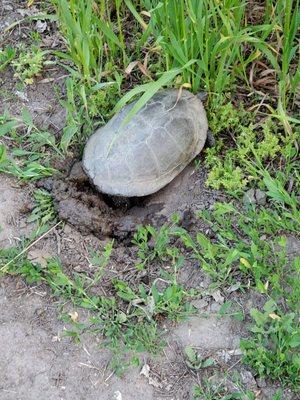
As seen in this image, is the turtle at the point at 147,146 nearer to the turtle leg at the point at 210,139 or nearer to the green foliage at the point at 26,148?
the turtle leg at the point at 210,139

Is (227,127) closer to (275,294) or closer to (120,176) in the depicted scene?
(120,176)

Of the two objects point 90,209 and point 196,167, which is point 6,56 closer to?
point 90,209

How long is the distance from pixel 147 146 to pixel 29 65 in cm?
98

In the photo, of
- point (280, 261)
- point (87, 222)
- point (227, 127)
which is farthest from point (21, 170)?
Result: point (280, 261)

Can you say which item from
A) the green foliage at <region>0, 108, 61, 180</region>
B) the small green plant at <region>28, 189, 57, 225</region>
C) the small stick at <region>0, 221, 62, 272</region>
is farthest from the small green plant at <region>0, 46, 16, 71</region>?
the small stick at <region>0, 221, 62, 272</region>

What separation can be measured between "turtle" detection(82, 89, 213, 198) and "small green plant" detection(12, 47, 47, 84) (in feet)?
2.03

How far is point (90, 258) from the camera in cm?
279

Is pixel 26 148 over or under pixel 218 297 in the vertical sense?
over

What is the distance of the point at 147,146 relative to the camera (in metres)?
2.95

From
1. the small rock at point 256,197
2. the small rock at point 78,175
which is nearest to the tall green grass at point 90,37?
the small rock at point 78,175

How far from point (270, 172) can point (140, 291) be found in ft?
3.10

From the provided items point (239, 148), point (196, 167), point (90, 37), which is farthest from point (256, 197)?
point (90, 37)

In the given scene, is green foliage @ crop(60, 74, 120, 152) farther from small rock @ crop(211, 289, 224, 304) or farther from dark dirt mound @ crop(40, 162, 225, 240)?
small rock @ crop(211, 289, 224, 304)

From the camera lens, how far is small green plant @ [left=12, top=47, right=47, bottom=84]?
3365mm
